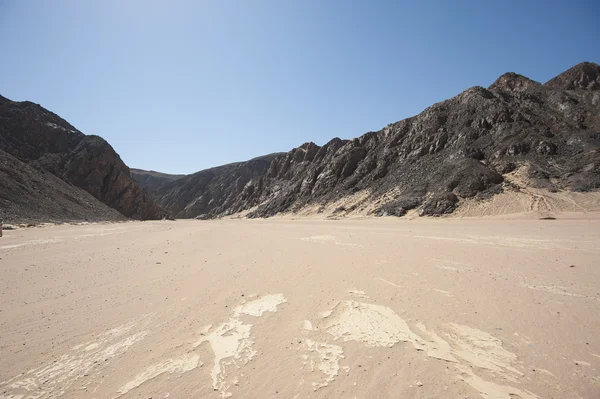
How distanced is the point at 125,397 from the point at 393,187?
4409 centimetres

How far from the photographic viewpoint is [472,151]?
3884 centimetres

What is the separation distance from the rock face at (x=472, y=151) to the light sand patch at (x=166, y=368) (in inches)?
1232

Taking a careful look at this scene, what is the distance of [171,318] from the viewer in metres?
4.72

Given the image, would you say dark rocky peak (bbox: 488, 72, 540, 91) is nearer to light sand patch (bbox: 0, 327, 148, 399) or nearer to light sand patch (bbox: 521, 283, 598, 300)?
light sand patch (bbox: 521, 283, 598, 300)

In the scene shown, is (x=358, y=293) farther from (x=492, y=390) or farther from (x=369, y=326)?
(x=492, y=390)

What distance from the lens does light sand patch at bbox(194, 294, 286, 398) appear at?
3.10m

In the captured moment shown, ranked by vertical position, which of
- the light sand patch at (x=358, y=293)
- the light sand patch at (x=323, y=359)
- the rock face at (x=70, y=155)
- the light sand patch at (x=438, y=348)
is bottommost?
the light sand patch at (x=323, y=359)

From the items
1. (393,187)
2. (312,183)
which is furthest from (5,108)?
(393,187)

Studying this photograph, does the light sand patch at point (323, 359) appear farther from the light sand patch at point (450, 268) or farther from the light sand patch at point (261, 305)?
the light sand patch at point (450, 268)

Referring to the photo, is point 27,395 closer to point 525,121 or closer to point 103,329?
point 103,329

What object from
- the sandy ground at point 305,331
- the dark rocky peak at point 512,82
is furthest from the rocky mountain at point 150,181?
the sandy ground at point 305,331

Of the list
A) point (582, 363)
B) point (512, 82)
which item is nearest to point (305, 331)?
point (582, 363)

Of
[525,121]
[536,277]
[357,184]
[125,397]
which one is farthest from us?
[357,184]

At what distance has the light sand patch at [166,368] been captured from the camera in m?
2.98
